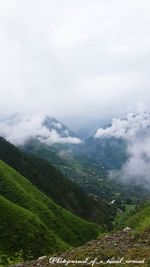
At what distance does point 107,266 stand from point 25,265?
18.3ft

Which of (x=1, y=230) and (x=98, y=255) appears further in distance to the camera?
(x=1, y=230)

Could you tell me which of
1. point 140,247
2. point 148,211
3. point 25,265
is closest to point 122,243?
point 140,247

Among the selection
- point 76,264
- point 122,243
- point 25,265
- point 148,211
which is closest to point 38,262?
point 25,265

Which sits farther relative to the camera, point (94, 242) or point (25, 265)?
point (94, 242)

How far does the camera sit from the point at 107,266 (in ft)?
83.5

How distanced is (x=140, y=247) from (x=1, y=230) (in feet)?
562

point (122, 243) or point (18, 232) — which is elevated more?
point (18, 232)

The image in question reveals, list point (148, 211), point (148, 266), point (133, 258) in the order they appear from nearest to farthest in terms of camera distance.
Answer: point (148, 266), point (133, 258), point (148, 211)

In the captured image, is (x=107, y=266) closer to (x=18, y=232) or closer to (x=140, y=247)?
(x=140, y=247)

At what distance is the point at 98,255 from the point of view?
27.4 metres

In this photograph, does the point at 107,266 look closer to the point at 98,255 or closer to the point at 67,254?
the point at 98,255

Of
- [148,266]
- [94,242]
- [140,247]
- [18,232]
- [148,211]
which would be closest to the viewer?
[148,266]

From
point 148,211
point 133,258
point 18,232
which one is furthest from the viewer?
point 18,232

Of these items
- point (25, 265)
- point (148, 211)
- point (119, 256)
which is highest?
point (148, 211)
